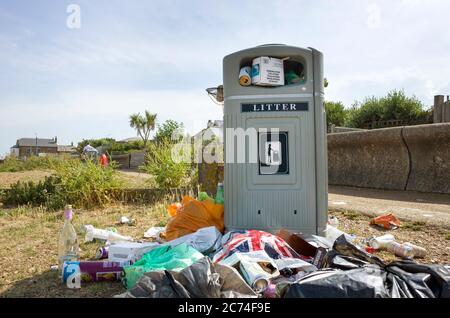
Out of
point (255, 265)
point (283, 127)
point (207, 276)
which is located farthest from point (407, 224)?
point (207, 276)

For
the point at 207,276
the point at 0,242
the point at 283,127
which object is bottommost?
the point at 0,242

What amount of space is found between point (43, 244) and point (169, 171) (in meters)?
3.51

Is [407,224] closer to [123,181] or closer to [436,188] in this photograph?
[436,188]

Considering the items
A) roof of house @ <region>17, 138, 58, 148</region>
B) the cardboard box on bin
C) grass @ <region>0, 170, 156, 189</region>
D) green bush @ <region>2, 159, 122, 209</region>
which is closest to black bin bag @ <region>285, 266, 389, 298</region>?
the cardboard box on bin

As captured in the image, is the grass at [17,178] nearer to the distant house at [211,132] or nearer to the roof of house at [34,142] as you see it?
the distant house at [211,132]

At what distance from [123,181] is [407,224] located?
4.86m

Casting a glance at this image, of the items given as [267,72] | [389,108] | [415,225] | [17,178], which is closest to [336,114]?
[389,108]

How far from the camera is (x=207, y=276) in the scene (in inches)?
71.7

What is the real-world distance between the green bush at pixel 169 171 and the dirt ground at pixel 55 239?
1.14 m

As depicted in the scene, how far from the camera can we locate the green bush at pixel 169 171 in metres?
7.05

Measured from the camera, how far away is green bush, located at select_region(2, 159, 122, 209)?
Answer: 618cm

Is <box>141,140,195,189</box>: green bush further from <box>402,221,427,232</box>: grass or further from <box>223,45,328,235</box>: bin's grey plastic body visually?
<box>402,221,427,232</box>: grass

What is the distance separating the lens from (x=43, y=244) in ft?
12.1

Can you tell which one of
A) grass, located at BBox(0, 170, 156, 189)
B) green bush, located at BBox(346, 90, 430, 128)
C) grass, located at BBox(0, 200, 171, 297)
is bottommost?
grass, located at BBox(0, 200, 171, 297)
